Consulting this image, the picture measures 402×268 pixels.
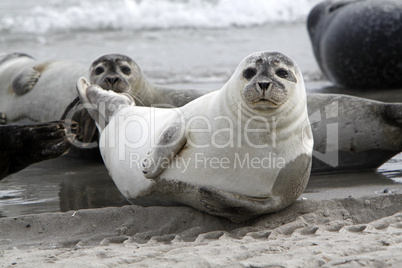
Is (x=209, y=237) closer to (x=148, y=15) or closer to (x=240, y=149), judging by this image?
(x=240, y=149)

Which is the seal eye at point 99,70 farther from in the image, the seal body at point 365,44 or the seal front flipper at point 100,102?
the seal body at point 365,44

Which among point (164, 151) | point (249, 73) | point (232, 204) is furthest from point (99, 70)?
point (232, 204)

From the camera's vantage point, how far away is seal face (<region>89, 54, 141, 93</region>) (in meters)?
5.44

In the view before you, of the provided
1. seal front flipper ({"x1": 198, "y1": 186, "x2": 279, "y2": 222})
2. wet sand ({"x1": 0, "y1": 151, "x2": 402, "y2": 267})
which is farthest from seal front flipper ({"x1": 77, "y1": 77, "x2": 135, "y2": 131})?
seal front flipper ({"x1": 198, "y1": 186, "x2": 279, "y2": 222})

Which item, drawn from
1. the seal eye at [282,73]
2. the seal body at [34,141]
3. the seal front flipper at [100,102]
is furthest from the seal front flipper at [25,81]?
the seal eye at [282,73]

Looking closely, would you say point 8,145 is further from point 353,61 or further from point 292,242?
point 353,61

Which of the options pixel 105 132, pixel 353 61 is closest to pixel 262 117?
pixel 105 132

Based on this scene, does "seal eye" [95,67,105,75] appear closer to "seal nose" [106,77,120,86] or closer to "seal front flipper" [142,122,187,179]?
"seal nose" [106,77,120,86]

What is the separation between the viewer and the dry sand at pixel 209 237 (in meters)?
2.87

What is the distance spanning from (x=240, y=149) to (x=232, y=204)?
277 mm

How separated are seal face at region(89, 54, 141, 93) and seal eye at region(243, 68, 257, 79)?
80.6 inches

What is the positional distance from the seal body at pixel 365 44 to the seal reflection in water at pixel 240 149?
192 inches

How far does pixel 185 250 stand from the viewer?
10.2 feet

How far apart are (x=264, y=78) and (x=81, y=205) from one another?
147cm
